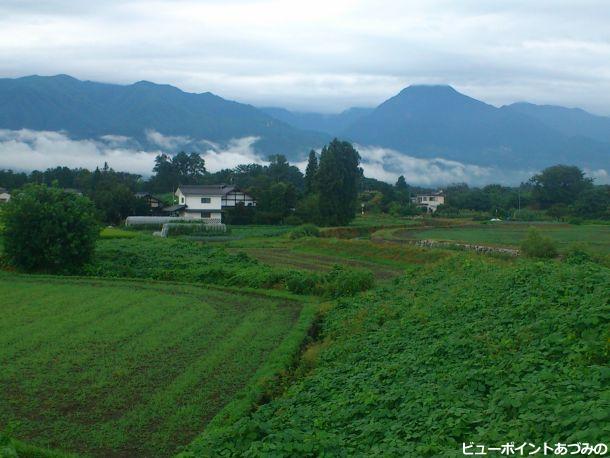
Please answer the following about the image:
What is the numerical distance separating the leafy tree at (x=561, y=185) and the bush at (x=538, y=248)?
176 feet

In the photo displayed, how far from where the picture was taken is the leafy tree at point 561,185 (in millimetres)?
82000

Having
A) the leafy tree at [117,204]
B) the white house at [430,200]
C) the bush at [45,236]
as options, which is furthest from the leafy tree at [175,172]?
the bush at [45,236]

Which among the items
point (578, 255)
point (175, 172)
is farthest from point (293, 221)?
point (175, 172)

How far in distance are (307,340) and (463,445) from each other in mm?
10021

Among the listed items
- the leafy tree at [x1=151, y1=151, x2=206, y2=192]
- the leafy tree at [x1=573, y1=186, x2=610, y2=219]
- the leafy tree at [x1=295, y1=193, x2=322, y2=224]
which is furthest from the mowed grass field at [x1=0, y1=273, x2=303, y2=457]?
the leafy tree at [x1=151, y1=151, x2=206, y2=192]

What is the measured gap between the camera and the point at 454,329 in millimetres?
12273

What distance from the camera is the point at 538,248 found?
30906 mm

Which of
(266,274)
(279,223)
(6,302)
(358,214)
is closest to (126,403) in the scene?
(6,302)

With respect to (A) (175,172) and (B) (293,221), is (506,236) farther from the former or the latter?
(A) (175,172)

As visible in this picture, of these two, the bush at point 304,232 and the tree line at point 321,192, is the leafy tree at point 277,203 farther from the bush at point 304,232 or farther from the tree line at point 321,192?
the bush at point 304,232

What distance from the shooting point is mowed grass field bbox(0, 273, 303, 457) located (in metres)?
9.88

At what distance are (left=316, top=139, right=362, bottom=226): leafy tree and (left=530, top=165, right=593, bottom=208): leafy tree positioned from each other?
1326 inches

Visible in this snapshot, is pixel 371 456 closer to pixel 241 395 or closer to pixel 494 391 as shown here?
pixel 494 391

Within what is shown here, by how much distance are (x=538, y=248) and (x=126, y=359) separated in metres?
22.4
